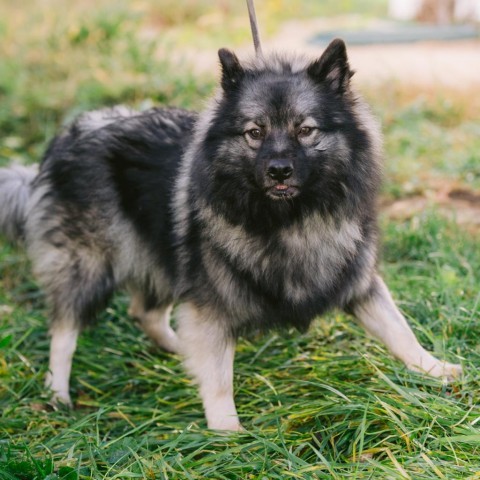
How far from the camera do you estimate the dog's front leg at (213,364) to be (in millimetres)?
3246

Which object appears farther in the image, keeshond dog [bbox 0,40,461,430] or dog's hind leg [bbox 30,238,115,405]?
dog's hind leg [bbox 30,238,115,405]

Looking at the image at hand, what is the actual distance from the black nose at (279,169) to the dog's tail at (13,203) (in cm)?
166

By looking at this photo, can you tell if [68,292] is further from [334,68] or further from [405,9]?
[405,9]

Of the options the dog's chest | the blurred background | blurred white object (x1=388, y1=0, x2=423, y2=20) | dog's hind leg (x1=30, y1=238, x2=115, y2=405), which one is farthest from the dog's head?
blurred white object (x1=388, y1=0, x2=423, y2=20)

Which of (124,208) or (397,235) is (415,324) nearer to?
(397,235)

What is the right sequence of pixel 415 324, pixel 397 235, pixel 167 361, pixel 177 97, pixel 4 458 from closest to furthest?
pixel 4 458
pixel 415 324
pixel 167 361
pixel 397 235
pixel 177 97

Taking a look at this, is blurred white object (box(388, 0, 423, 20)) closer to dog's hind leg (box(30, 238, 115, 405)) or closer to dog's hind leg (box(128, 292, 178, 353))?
dog's hind leg (box(128, 292, 178, 353))

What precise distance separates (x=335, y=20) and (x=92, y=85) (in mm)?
5884

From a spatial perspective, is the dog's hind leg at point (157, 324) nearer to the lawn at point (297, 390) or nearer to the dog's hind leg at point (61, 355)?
the lawn at point (297, 390)

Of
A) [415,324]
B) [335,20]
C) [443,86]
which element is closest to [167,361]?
[415,324]

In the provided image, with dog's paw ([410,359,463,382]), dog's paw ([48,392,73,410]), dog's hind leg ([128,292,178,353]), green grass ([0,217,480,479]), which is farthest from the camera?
dog's hind leg ([128,292,178,353])

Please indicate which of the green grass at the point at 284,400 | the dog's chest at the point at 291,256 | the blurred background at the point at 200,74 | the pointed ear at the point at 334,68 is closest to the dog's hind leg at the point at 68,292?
the green grass at the point at 284,400

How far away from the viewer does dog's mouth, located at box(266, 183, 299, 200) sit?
2.87 metres

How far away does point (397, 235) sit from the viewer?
4750mm
